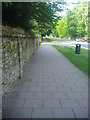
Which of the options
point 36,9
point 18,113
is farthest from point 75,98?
point 36,9

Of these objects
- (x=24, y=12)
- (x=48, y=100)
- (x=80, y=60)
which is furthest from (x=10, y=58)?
(x=80, y=60)

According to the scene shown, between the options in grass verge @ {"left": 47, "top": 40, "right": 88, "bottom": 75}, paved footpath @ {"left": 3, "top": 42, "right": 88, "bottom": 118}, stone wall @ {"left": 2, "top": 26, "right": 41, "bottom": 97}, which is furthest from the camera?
grass verge @ {"left": 47, "top": 40, "right": 88, "bottom": 75}

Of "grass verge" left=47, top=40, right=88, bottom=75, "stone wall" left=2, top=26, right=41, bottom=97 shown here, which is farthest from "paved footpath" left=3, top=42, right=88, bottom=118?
"grass verge" left=47, top=40, right=88, bottom=75

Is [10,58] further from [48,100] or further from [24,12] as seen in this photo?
[24,12]

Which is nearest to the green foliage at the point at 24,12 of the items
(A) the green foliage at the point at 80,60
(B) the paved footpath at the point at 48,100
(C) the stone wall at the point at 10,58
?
(C) the stone wall at the point at 10,58

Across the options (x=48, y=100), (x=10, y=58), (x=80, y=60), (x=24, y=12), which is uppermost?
(x=24, y=12)

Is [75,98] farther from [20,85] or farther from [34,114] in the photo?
[20,85]

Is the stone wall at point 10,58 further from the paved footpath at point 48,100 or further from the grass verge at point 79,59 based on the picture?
the grass verge at point 79,59

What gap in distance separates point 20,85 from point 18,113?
84.2 inches

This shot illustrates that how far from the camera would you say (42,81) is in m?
6.32

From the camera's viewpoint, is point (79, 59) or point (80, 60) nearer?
point (80, 60)

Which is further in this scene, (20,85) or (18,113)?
(20,85)

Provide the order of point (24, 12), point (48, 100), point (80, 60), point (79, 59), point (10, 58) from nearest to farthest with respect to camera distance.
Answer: point (48, 100) → point (10, 58) → point (24, 12) → point (80, 60) → point (79, 59)

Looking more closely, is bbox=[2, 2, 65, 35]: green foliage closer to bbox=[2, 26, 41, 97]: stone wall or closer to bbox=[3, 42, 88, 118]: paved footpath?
bbox=[2, 26, 41, 97]: stone wall
